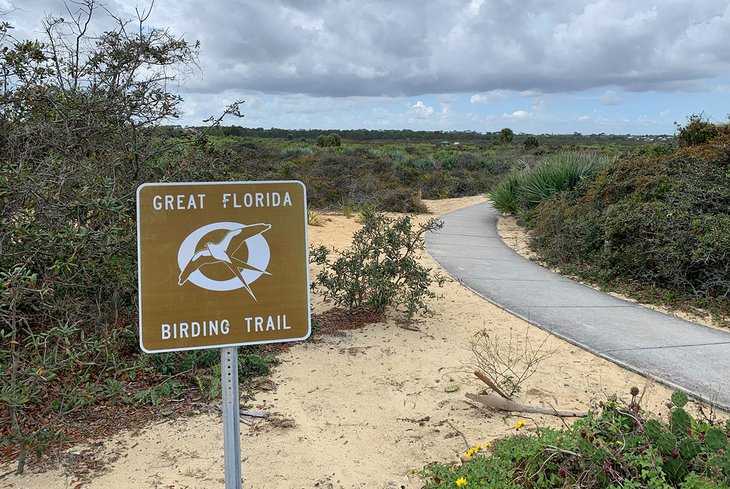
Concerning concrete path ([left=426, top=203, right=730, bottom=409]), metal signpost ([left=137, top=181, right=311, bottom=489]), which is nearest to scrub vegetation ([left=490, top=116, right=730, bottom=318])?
concrete path ([left=426, top=203, right=730, bottom=409])

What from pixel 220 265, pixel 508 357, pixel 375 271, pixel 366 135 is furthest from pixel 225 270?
pixel 366 135

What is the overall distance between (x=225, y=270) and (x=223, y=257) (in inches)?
1.9

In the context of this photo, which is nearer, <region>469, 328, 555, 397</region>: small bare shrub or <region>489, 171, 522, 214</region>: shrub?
<region>469, 328, 555, 397</region>: small bare shrub

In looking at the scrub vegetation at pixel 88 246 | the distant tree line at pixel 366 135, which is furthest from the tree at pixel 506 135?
the scrub vegetation at pixel 88 246

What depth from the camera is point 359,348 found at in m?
5.57

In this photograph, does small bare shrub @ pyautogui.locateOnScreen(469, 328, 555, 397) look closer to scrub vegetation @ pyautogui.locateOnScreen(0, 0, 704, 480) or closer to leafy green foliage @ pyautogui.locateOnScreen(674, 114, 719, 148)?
scrub vegetation @ pyautogui.locateOnScreen(0, 0, 704, 480)

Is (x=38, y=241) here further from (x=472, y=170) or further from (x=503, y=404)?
(x=472, y=170)

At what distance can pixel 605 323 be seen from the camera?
629cm

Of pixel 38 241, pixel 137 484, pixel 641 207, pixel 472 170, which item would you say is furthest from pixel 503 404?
pixel 472 170

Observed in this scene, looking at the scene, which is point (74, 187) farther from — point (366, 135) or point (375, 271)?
point (366, 135)

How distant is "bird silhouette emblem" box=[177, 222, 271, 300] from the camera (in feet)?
7.33

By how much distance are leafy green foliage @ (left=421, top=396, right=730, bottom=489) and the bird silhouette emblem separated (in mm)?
1563

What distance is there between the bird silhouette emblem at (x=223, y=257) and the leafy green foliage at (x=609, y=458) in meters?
1.56

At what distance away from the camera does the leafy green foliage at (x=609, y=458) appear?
9.20ft
